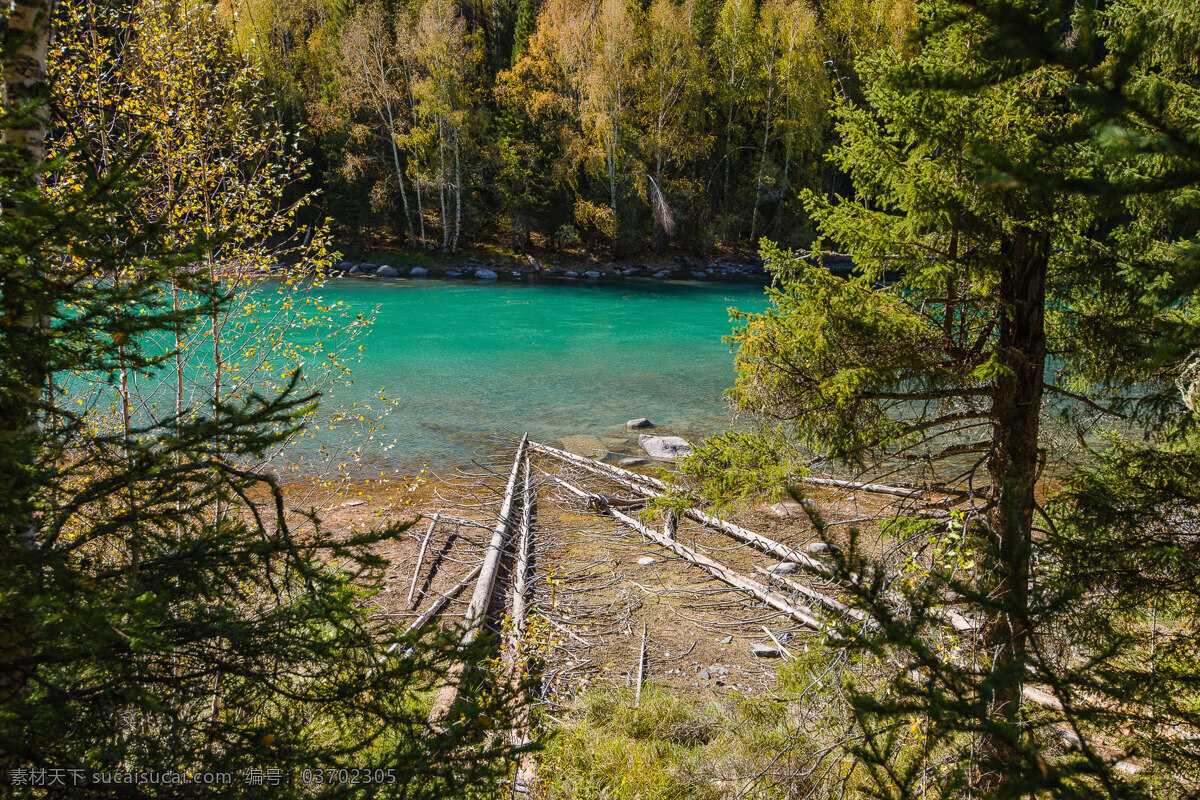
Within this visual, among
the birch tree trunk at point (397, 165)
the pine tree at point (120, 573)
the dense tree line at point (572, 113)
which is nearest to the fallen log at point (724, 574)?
the pine tree at point (120, 573)

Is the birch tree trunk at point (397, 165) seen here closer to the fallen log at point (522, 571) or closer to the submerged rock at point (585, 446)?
the submerged rock at point (585, 446)

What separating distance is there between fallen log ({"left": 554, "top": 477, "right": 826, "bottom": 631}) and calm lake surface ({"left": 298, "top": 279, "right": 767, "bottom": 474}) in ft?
12.1

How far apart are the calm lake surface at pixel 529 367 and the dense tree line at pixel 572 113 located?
314 inches

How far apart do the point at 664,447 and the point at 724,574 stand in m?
5.05

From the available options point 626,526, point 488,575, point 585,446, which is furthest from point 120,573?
point 585,446

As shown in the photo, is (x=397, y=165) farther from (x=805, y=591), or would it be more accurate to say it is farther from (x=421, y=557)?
(x=805, y=591)

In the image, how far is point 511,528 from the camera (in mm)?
9805

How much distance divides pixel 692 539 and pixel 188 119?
7784 millimetres

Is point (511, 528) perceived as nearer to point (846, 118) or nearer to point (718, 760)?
point (718, 760)

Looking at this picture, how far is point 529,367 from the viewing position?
2039 cm

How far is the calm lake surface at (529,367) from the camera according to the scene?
48.1ft

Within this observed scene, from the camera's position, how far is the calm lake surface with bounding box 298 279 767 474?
48.1 ft

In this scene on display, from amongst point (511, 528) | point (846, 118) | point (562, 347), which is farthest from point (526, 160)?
point (846, 118)

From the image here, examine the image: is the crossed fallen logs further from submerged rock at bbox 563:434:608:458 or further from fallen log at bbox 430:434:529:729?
submerged rock at bbox 563:434:608:458
